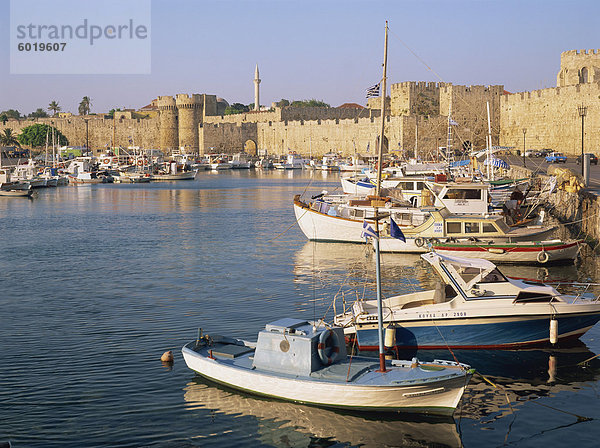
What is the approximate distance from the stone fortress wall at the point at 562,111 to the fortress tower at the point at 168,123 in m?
44.7

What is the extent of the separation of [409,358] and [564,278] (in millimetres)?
8214

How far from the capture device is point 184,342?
537 inches

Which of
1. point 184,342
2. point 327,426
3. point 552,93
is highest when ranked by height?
point 552,93

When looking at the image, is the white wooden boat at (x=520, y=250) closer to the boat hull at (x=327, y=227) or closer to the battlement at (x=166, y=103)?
the boat hull at (x=327, y=227)

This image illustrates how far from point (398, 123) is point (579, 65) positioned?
1578cm

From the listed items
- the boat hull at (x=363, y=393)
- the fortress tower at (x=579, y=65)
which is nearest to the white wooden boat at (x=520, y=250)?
the boat hull at (x=363, y=393)

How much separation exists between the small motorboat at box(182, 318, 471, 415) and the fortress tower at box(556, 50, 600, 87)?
53050 millimetres

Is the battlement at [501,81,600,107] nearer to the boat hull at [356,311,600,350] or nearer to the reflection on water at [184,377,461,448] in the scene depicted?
the boat hull at [356,311,600,350]

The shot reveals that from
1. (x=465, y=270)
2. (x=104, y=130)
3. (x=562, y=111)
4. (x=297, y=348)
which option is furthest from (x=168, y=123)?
(x=297, y=348)

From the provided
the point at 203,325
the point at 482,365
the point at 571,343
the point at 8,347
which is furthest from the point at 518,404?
the point at 8,347

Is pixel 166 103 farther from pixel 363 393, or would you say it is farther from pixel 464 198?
pixel 363 393

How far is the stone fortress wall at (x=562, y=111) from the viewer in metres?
49.5

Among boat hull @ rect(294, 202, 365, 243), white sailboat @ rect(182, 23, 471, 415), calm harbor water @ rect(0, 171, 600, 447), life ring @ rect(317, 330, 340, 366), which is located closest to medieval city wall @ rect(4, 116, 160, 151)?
calm harbor water @ rect(0, 171, 600, 447)

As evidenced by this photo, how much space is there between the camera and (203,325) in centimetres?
1485
